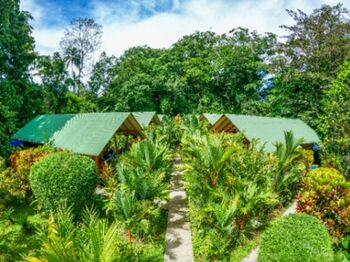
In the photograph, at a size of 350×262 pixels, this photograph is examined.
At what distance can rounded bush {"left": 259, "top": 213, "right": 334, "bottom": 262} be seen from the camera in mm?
6508

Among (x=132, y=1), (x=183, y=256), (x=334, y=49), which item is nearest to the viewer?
(x=183, y=256)

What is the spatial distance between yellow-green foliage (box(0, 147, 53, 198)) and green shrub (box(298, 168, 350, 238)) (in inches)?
429

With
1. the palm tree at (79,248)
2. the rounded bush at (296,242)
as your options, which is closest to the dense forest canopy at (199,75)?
the rounded bush at (296,242)

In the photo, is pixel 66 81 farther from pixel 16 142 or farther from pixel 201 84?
pixel 201 84

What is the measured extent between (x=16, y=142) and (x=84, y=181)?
1335cm

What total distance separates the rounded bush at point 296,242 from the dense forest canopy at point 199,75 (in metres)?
10.3

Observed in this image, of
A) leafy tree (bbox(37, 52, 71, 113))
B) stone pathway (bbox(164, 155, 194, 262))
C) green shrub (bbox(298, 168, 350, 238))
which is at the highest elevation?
leafy tree (bbox(37, 52, 71, 113))

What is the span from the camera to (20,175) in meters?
12.8

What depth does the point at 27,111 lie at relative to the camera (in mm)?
21500

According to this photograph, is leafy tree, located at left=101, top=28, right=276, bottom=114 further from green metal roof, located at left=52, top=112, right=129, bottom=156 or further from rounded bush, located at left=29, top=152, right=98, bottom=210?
rounded bush, located at left=29, top=152, right=98, bottom=210

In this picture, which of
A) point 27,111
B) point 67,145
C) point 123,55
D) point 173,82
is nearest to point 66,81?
point 27,111

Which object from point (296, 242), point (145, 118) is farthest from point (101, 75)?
point (296, 242)

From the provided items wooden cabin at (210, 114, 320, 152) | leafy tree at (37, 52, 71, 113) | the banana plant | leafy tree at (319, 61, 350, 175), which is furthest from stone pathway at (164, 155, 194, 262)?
leafy tree at (37, 52, 71, 113)

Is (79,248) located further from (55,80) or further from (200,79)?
(200,79)
